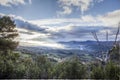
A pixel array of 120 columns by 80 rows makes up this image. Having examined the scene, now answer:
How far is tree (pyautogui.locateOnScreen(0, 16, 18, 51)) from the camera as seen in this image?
16.0 m

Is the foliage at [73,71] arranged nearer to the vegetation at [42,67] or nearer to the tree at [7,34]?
the vegetation at [42,67]

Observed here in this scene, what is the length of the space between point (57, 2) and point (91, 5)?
1.84 m

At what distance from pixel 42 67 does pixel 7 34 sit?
2.38 metres

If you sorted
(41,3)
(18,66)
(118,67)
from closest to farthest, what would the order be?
1. (118,67)
2. (18,66)
3. (41,3)

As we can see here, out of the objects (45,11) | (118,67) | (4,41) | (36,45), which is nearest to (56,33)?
(36,45)

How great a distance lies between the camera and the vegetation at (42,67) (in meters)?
13.1

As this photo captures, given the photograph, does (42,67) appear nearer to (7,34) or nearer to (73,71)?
(7,34)

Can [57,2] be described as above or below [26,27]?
above

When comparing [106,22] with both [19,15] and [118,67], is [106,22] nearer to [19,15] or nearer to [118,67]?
[19,15]

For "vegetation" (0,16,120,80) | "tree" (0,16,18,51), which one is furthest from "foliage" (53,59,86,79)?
"tree" (0,16,18,51)

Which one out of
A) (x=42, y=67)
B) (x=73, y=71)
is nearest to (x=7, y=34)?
(x=42, y=67)

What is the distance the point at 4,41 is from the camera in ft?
52.4

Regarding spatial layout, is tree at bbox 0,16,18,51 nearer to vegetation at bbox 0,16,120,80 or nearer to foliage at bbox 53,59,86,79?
vegetation at bbox 0,16,120,80

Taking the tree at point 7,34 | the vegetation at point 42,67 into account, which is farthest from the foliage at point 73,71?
the tree at point 7,34
